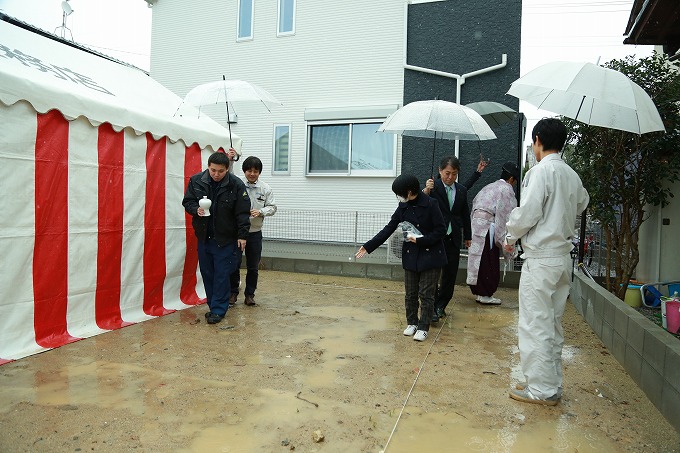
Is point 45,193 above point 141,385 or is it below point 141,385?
above

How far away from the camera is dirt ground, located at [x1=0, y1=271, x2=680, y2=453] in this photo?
2625mm

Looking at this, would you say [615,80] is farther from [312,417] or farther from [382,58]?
[382,58]

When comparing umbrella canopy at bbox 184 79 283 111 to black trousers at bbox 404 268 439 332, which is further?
umbrella canopy at bbox 184 79 283 111

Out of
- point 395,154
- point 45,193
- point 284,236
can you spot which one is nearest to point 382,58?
point 395,154

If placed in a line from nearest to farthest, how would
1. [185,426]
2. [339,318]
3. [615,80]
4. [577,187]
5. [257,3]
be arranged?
[185,426] < [577,187] < [615,80] < [339,318] < [257,3]

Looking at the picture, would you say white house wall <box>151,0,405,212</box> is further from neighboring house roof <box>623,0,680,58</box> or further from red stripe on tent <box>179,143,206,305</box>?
neighboring house roof <box>623,0,680,58</box>

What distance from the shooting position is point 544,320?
313 cm

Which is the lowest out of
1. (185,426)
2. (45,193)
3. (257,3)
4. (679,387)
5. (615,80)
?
(185,426)

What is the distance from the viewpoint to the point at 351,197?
1032cm

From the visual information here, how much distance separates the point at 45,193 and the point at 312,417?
9.28ft

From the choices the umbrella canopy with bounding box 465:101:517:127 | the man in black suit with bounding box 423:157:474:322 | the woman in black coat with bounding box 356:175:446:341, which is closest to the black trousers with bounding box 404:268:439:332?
the woman in black coat with bounding box 356:175:446:341

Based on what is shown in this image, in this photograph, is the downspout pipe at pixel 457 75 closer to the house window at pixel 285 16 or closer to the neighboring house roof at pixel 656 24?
the house window at pixel 285 16

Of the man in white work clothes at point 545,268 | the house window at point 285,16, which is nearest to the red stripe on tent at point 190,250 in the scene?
the man in white work clothes at point 545,268

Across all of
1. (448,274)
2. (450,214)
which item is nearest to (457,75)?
(450,214)
